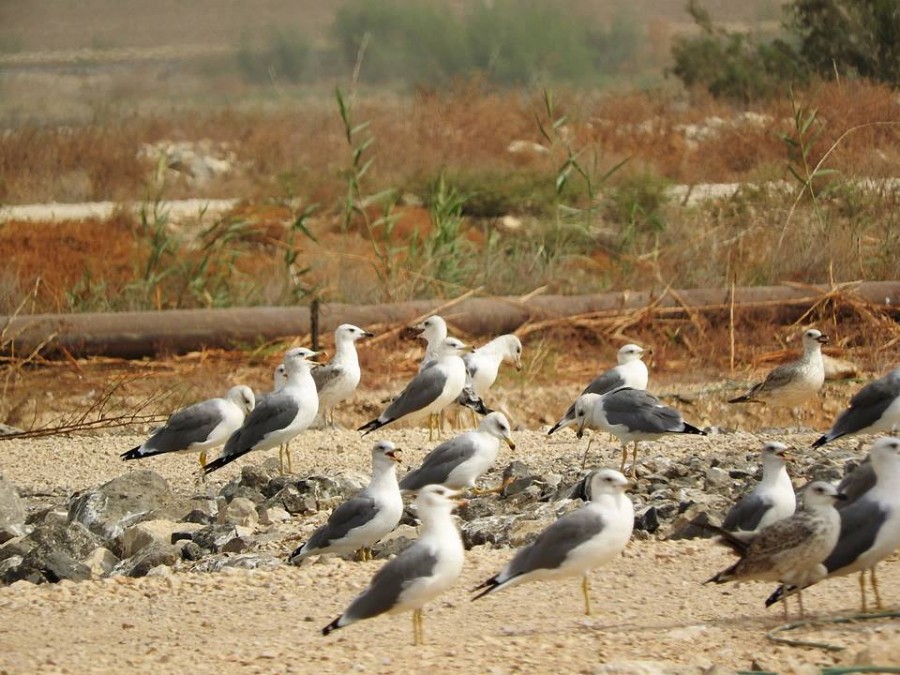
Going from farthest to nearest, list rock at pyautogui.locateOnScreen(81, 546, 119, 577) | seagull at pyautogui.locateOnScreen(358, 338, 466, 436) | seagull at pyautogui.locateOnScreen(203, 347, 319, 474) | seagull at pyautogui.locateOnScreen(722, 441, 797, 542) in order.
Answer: seagull at pyautogui.locateOnScreen(358, 338, 466, 436)
seagull at pyautogui.locateOnScreen(203, 347, 319, 474)
rock at pyautogui.locateOnScreen(81, 546, 119, 577)
seagull at pyautogui.locateOnScreen(722, 441, 797, 542)

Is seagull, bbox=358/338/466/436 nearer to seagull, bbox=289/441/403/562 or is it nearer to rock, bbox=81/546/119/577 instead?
rock, bbox=81/546/119/577

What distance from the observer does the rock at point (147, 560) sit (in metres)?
7.54

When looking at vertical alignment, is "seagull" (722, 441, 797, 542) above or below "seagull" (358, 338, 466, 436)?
above

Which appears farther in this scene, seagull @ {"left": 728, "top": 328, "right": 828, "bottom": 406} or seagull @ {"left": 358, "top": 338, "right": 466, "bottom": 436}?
seagull @ {"left": 728, "top": 328, "right": 828, "bottom": 406}

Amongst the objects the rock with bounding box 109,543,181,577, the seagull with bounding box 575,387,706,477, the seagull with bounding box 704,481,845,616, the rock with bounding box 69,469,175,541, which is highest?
the seagull with bounding box 704,481,845,616

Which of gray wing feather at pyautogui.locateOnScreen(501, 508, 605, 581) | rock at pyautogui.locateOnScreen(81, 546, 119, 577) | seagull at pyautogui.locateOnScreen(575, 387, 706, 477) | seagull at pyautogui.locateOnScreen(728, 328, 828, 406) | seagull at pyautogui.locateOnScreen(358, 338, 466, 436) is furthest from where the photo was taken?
seagull at pyautogui.locateOnScreen(728, 328, 828, 406)

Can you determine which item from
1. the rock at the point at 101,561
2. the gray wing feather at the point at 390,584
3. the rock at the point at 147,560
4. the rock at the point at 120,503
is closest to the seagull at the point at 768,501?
the gray wing feather at the point at 390,584

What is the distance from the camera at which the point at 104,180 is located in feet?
78.7

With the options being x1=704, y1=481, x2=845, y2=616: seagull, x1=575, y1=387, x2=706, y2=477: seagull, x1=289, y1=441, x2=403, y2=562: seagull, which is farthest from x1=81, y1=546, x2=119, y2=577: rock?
x1=704, y1=481, x2=845, y2=616: seagull

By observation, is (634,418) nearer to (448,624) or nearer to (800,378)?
(800,378)

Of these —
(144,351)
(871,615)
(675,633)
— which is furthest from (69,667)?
(144,351)

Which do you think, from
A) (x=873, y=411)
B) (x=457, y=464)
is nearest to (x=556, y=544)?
(x=457, y=464)

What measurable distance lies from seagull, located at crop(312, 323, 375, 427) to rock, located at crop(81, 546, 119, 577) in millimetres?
3147

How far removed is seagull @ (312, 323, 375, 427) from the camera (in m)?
10.9
